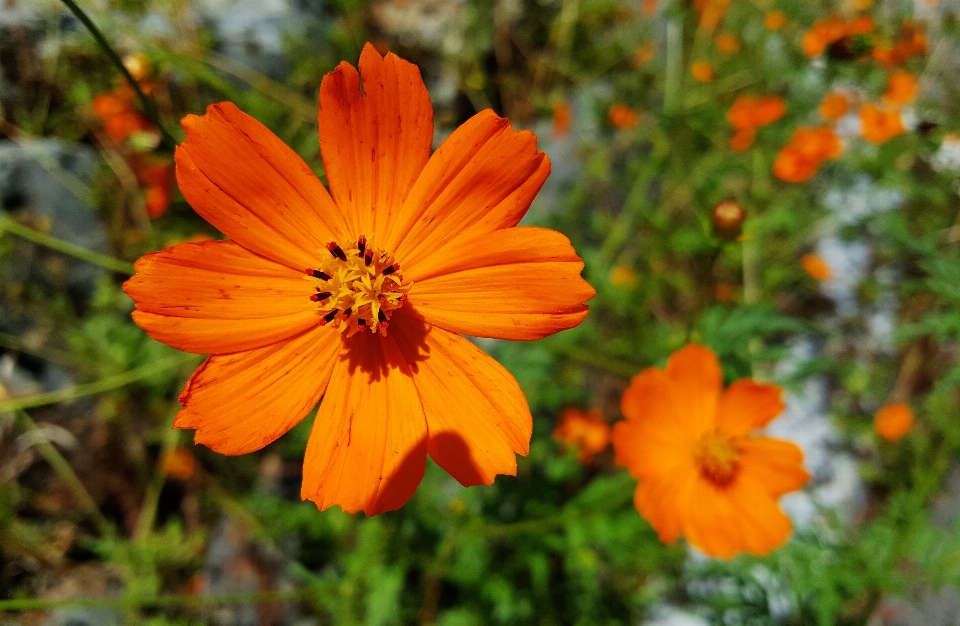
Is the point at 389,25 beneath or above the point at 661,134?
above

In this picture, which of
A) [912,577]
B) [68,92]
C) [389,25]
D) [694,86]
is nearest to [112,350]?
[68,92]

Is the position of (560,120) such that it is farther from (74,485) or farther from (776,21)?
(74,485)

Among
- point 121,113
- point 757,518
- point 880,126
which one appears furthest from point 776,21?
point 121,113

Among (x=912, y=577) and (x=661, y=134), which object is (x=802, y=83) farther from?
(x=912, y=577)

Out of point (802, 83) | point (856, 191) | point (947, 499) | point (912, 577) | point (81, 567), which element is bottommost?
point (947, 499)

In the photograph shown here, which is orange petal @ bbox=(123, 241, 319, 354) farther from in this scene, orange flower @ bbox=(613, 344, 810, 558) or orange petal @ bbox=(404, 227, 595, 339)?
orange flower @ bbox=(613, 344, 810, 558)

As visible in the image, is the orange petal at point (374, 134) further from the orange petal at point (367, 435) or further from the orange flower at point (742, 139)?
the orange flower at point (742, 139)
